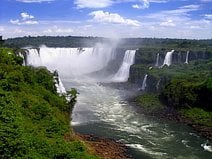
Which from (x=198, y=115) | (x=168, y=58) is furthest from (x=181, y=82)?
(x=168, y=58)

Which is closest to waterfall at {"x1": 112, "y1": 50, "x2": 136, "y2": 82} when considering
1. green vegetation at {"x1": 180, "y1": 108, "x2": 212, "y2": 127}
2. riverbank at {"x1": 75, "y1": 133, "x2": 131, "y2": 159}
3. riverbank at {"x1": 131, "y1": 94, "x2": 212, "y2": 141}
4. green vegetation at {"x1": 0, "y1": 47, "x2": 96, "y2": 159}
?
riverbank at {"x1": 131, "y1": 94, "x2": 212, "y2": 141}

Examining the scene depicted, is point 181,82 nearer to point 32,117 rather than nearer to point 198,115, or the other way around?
point 198,115

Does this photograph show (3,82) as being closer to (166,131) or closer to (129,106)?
(166,131)

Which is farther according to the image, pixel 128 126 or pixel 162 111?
pixel 162 111

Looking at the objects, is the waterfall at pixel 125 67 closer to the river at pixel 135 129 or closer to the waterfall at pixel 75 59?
the waterfall at pixel 75 59

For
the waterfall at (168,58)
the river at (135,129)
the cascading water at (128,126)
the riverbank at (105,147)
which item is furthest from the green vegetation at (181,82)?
the riverbank at (105,147)
